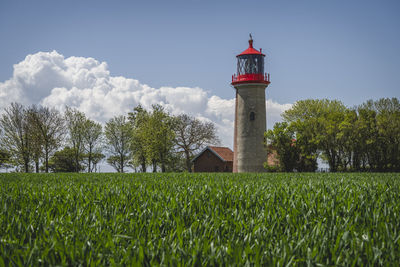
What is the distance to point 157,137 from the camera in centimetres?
5178

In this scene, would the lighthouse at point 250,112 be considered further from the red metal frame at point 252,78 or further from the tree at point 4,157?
the tree at point 4,157

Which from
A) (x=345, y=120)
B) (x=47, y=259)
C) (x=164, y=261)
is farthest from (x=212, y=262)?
(x=345, y=120)

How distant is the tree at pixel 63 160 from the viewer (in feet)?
182

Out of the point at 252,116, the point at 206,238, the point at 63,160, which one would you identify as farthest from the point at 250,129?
the point at 63,160

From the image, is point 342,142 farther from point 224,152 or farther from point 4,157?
point 4,157

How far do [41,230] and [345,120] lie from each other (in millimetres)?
33870

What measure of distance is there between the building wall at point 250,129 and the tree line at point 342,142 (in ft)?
4.41

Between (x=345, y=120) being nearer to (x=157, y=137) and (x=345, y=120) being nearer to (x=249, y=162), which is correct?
(x=249, y=162)

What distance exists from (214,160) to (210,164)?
3.04ft

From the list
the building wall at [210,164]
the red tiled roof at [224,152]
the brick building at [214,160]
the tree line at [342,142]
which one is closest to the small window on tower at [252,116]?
the tree line at [342,142]

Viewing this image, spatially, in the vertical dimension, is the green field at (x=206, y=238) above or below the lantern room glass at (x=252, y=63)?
below

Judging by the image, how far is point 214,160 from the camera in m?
51.4

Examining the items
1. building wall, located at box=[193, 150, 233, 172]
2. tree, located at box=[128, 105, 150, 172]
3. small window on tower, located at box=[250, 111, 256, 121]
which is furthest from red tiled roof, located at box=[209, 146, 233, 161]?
small window on tower, located at box=[250, 111, 256, 121]

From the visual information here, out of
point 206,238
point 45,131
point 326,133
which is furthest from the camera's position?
point 45,131
